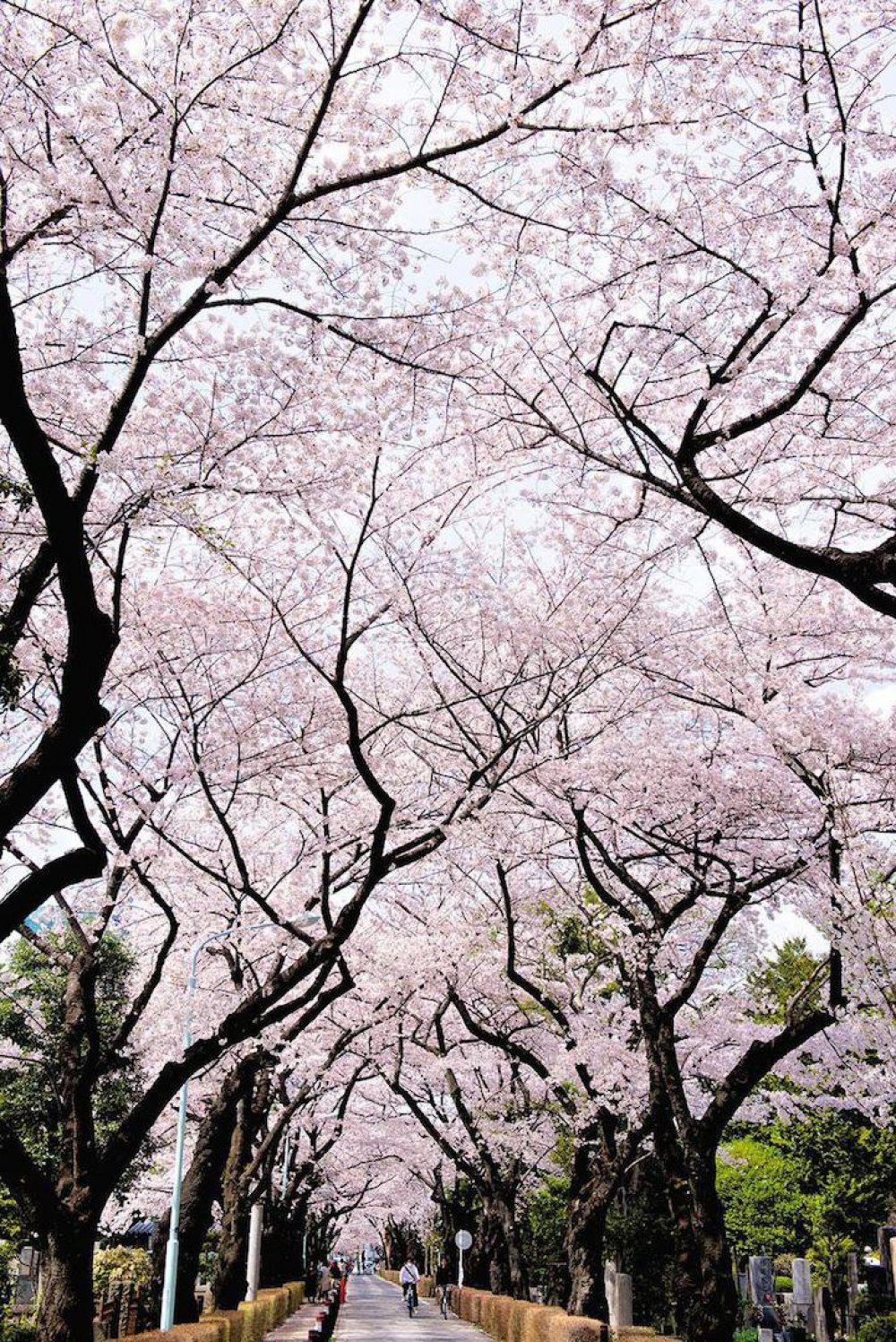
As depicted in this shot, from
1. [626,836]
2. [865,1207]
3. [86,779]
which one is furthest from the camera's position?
[865,1207]

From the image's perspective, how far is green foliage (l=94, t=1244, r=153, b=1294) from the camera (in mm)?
23000

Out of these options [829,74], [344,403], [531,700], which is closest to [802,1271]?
[531,700]

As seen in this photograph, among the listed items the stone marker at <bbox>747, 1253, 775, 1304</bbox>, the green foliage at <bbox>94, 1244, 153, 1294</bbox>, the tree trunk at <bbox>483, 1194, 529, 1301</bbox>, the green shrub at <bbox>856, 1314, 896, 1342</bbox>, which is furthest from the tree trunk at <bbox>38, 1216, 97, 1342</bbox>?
the tree trunk at <bbox>483, 1194, 529, 1301</bbox>

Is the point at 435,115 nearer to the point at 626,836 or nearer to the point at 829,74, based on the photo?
Result: the point at 829,74

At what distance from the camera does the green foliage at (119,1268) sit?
75.5ft

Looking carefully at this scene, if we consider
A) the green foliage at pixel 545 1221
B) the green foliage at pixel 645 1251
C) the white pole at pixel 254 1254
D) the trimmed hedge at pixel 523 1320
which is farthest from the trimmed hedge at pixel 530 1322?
the white pole at pixel 254 1254

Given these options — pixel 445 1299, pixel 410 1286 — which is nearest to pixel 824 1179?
pixel 410 1286

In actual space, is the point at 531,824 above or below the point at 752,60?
below

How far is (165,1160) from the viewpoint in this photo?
1453 inches

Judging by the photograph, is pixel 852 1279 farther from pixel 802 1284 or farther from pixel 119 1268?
pixel 119 1268

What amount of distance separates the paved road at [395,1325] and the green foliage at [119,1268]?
4.61 meters

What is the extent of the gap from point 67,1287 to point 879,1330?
14850mm

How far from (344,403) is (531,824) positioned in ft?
31.1

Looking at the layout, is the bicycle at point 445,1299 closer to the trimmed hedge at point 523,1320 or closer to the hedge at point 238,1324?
the trimmed hedge at point 523,1320
